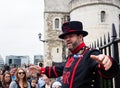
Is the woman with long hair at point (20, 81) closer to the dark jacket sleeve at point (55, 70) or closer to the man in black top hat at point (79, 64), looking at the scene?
the dark jacket sleeve at point (55, 70)

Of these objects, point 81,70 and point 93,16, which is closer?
point 81,70

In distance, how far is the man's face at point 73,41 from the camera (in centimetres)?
347

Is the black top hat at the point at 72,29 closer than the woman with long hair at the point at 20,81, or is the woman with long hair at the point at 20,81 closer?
Answer: the black top hat at the point at 72,29

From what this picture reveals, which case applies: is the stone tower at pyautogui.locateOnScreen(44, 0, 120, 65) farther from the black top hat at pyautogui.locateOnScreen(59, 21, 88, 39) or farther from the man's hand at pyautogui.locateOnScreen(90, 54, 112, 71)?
the man's hand at pyautogui.locateOnScreen(90, 54, 112, 71)

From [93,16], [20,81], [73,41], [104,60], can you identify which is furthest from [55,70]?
[93,16]

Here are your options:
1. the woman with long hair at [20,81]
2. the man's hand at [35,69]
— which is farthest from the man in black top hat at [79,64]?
the woman with long hair at [20,81]

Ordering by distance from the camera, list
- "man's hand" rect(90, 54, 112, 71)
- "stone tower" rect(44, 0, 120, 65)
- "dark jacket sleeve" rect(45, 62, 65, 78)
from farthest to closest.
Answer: "stone tower" rect(44, 0, 120, 65)
"dark jacket sleeve" rect(45, 62, 65, 78)
"man's hand" rect(90, 54, 112, 71)

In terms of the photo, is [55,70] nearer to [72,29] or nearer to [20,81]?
[72,29]

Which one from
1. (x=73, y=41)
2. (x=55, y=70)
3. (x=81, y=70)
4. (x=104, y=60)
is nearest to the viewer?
(x=104, y=60)

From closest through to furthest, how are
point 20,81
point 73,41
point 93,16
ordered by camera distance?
1. point 73,41
2. point 20,81
3. point 93,16

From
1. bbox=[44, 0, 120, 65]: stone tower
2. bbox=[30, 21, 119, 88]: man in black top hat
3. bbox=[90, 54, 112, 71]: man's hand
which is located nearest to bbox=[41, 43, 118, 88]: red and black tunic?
bbox=[30, 21, 119, 88]: man in black top hat

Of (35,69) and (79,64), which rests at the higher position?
(79,64)

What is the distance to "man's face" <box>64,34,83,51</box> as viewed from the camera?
11.4 ft

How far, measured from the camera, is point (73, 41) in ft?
11.4
